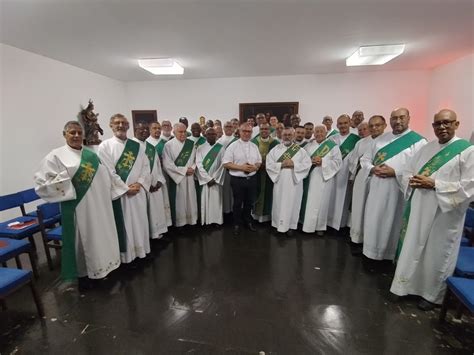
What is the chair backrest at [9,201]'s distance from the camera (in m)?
3.11

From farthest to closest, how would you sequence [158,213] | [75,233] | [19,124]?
[19,124] → [158,213] → [75,233]

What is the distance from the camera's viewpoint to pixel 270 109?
6.44 meters

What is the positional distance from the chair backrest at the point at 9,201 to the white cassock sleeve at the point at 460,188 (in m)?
5.05

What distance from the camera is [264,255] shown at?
303cm

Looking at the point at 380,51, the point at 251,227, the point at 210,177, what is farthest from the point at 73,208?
the point at 380,51

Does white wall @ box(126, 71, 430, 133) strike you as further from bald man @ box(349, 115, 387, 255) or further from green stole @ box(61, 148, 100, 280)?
green stole @ box(61, 148, 100, 280)

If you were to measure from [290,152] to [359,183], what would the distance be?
1060mm

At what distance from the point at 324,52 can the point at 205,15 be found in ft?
8.39

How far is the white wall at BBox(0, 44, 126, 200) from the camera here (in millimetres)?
3692

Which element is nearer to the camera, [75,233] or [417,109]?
[75,233]

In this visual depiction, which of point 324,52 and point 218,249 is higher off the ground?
point 324,52

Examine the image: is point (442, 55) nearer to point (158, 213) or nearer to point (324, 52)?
point (324, 52)

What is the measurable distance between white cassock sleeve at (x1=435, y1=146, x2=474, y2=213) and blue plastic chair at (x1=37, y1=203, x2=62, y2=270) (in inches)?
150

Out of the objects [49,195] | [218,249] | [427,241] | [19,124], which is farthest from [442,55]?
[19,124]
